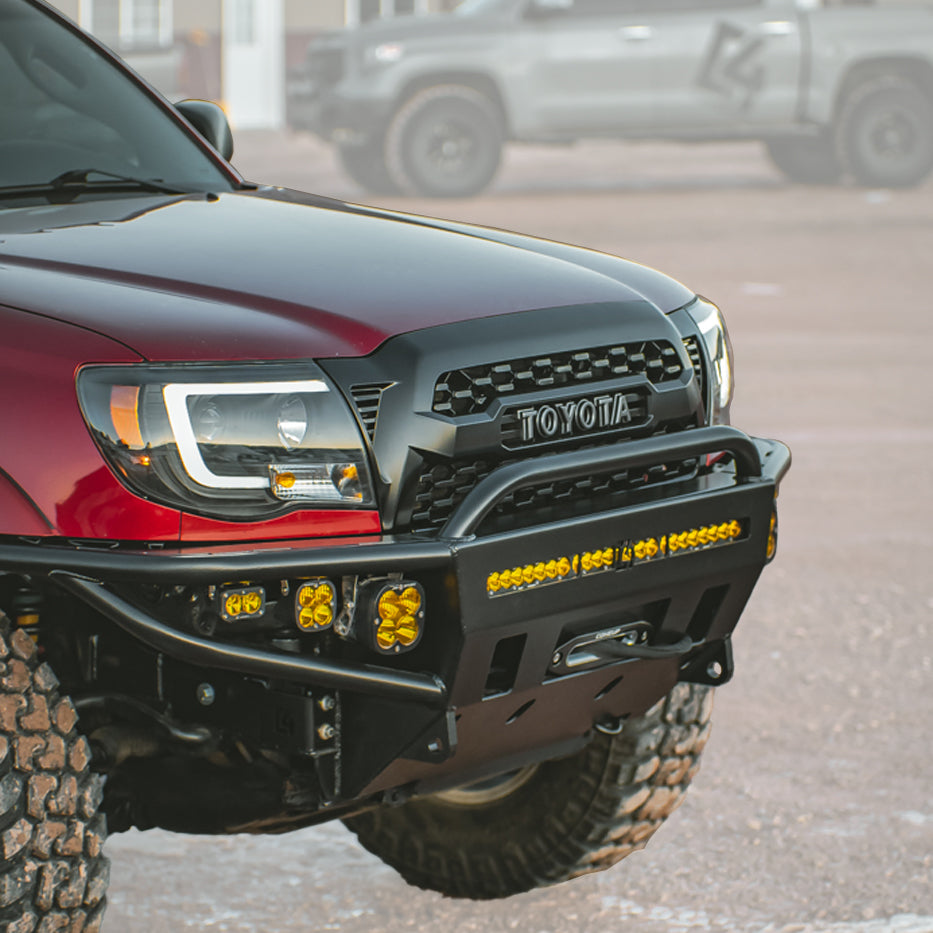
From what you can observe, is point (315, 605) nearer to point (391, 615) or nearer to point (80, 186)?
point (391, 615)

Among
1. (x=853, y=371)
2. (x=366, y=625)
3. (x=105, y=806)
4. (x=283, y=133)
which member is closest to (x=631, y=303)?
(x=366, y=625)

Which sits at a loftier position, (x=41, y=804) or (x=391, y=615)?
(x=391, y=615)

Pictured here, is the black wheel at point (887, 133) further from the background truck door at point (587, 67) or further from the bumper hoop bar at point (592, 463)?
the bumper hoop bar at point (592, 463)

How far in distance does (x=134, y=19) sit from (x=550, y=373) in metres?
29.2

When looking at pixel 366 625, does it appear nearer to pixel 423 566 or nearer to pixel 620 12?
pixel 423 566

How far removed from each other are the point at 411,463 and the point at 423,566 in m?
0.18

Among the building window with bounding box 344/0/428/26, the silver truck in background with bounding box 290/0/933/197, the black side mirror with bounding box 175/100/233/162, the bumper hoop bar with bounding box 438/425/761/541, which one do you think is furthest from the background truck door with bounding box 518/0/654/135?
the bumper hoop bar with bounding box 438/425/761/541

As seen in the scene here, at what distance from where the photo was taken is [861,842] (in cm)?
396

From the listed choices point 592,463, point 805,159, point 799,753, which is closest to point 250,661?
point 592,463

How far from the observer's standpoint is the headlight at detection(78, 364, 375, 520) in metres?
2.54

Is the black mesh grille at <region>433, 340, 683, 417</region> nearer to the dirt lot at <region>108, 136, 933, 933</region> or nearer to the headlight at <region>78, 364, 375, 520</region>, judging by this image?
the headlight at <region>78, 364, 375, 520</region>

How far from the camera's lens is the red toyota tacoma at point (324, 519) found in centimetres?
255

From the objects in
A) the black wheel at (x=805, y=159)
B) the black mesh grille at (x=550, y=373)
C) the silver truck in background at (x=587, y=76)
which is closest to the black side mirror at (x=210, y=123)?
the black mesh grille at (x=550, y=373)

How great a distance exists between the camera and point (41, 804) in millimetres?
2588
